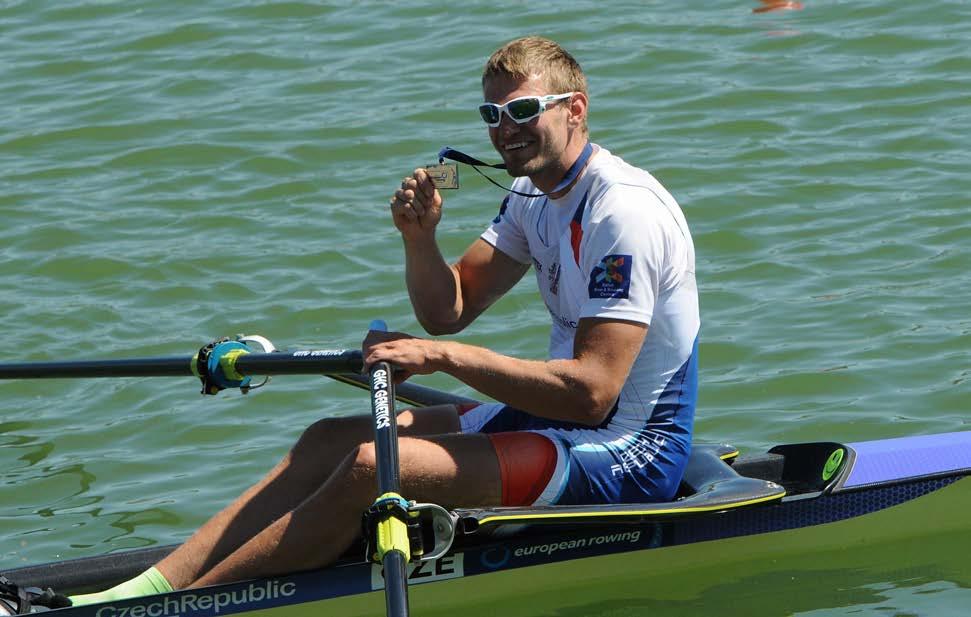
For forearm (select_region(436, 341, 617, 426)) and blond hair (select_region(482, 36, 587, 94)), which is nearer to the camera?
forearm (select_region(436, 341, 617, 426))

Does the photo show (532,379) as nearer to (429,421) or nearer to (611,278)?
(611,278)

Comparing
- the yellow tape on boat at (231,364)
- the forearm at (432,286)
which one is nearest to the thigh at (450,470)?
the forearm at (432,286)

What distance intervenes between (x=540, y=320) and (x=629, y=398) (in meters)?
2.92

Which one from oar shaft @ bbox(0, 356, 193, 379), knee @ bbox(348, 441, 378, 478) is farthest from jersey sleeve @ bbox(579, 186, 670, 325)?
oar shaft @ bbox(0, 356, 193, 379)

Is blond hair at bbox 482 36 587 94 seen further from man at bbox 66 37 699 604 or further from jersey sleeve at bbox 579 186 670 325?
jersey sleeve at bbox 579 186 670 325

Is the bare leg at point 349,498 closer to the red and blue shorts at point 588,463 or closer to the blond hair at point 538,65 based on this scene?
the red and blue shorts at point 588,463

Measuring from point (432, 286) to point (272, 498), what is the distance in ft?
2.97

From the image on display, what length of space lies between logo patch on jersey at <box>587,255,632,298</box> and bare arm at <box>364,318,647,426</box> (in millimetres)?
84

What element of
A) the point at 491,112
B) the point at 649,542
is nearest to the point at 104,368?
the point at 491,112

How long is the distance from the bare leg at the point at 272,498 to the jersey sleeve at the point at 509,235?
2.42ft

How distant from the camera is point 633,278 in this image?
4.40 m

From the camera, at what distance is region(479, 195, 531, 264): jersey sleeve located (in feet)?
16.9

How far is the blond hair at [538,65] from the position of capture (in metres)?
4.63

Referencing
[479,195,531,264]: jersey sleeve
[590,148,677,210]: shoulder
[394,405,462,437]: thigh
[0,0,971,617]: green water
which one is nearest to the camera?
[590,148,677,210]: shoulder
